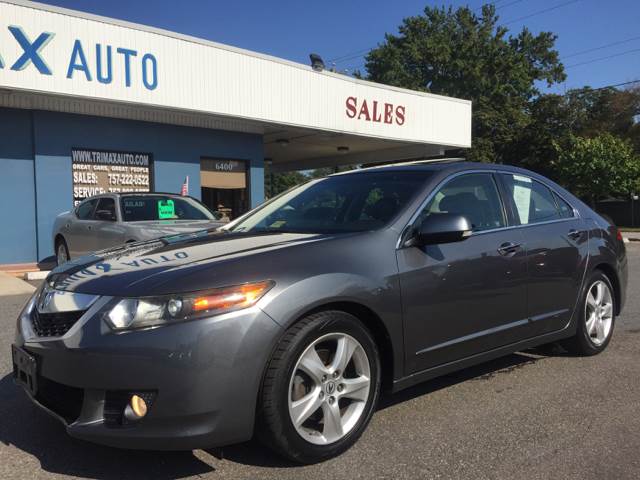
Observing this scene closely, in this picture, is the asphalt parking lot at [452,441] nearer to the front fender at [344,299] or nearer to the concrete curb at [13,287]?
the front fender at [344,299]

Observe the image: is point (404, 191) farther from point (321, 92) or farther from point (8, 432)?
point (321, 92)

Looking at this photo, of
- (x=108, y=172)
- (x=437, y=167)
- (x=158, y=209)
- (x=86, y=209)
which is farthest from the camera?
(x=108, y=172)

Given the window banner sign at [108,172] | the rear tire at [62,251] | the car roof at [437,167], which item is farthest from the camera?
the window banner sign at [108,172]

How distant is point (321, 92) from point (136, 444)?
14.5 m

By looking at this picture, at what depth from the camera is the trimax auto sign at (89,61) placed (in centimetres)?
1104

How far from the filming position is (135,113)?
45.1ft

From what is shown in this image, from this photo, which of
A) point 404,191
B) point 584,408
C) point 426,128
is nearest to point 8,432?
point 404,191

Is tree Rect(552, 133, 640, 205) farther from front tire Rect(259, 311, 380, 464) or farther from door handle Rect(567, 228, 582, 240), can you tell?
front tire Rect(259, 311, 380, 464)

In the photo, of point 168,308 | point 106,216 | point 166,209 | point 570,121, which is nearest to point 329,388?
point 168,308

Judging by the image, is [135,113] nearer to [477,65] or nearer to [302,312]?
[302,312]

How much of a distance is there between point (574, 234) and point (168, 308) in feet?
10.8

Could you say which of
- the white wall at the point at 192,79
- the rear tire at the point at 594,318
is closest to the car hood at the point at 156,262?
the rear tire at the point at 594,318

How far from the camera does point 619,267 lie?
5.12 m

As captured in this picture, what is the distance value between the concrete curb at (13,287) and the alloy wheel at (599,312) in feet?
25.0
